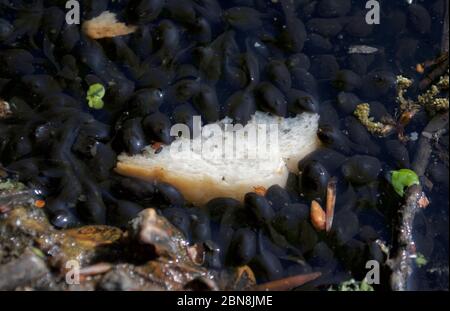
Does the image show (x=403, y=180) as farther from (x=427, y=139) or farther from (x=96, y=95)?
(x=96, y=95)

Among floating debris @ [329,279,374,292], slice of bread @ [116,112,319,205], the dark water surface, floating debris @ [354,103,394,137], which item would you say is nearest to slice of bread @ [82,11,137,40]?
the dark water surface

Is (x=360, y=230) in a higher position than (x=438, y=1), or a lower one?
A: lower

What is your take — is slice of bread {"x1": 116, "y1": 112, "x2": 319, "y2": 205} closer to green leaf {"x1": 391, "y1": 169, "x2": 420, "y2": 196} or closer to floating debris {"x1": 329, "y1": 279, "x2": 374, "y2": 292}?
green leaf {"x1": 391, "y1": 169, "x2": 420, "y2": 196}

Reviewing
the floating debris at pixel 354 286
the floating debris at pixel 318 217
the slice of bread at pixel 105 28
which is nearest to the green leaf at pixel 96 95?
the slice of bread at pixel 105 28

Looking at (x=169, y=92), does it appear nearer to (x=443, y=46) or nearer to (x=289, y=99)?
(x=289, y=99)

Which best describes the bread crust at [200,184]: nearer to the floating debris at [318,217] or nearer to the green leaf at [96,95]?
the floating debris at [318,217]

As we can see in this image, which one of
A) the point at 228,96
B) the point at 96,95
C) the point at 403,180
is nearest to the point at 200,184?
the point at 228,96
